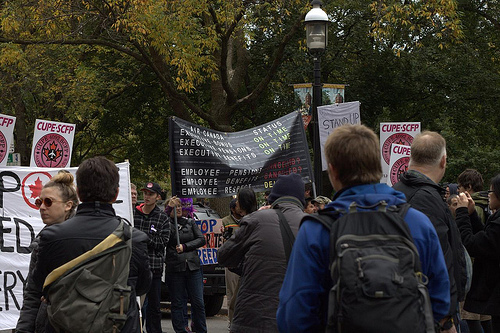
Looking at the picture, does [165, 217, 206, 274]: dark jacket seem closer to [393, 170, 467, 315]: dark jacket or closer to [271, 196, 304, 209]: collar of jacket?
[271, 196, 304, 209]: collar of jacket

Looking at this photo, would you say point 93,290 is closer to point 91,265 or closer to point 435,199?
point 91,265

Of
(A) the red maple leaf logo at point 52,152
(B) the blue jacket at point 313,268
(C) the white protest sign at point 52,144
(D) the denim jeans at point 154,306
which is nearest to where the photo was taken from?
(B) the blue jacket at point 313,268

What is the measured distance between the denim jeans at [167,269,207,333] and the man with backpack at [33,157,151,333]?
5683 millimetres

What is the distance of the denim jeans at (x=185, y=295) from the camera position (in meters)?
9.67

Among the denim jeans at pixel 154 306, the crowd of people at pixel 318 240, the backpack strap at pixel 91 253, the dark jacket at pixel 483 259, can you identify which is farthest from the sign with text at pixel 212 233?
the backpack strap at pixel 91 253

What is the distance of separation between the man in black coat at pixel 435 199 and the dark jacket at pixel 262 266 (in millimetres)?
1048

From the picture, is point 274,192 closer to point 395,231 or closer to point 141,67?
point 395,231

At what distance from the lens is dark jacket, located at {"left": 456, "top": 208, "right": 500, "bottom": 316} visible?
5629mm

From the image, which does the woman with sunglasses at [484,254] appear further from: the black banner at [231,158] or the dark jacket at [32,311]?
the black banner at [231,158]

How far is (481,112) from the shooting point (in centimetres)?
2348

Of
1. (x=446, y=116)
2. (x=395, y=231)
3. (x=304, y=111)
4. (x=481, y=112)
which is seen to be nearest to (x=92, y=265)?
(x=395, y=231)

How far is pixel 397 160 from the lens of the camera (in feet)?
39.5

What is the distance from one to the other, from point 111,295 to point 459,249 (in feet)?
6.72

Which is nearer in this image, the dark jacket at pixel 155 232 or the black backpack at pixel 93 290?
the black backpack at pixel 93 290
